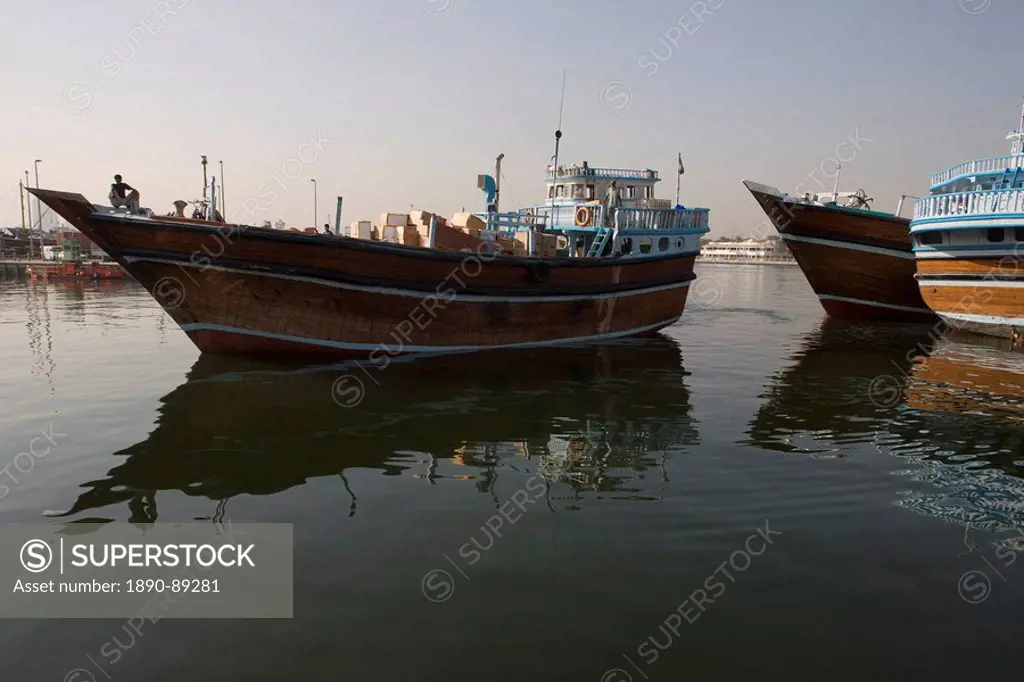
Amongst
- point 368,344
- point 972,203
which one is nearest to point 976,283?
point 972,203

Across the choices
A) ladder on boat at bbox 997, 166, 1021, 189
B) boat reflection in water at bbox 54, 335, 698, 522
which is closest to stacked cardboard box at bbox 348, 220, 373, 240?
boat reflection in water at bbox 54, 335, 698, 522

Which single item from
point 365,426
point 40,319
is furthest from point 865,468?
point 40,319

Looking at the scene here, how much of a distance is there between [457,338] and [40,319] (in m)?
19.4

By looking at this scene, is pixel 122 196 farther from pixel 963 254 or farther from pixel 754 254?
pixel 754 254

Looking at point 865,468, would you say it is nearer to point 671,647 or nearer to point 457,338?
point 671,647

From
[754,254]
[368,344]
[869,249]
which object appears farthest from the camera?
[754,254]

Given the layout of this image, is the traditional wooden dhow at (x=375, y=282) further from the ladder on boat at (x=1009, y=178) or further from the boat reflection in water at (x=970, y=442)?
the ladder on boat at (x=1009, y=178)

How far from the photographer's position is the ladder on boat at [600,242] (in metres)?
17.4

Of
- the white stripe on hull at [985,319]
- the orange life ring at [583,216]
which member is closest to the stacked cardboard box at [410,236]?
the orange life ring at [583,216]

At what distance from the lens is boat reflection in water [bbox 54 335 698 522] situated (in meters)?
7.25

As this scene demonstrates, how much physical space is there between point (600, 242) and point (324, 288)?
8.55 metres

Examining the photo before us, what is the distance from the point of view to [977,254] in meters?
20.5

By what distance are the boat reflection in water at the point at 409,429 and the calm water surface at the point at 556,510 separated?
62mm

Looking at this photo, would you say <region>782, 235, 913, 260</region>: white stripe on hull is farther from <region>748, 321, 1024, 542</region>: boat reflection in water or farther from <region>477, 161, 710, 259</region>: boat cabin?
<region>748, 321, 1024, 542</region>: boat reflection in water
